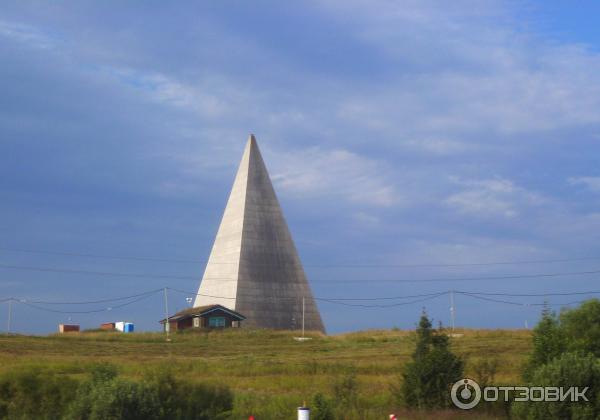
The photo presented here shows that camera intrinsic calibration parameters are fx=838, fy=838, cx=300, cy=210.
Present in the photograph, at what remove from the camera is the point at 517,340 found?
163ft

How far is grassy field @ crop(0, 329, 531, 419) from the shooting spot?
22422mm

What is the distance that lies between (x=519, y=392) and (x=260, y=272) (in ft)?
166

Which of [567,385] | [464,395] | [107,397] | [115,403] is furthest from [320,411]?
[567,385]

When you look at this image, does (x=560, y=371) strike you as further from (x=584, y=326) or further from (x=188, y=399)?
(x=188, y=399)

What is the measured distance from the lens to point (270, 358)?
135ft

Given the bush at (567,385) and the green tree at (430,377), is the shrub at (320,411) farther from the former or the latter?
the bush at (567,385)

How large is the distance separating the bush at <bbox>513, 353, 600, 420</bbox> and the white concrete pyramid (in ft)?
161

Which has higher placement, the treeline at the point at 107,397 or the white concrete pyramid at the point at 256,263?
the white concrete pyramid at the point at 256,263

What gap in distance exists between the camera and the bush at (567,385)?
1689cm

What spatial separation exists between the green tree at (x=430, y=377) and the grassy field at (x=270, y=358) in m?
0.65

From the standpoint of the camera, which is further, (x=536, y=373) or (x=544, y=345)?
(x=544, y=345)

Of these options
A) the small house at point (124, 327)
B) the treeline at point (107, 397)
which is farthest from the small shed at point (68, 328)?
the treeline at point (107, 397)

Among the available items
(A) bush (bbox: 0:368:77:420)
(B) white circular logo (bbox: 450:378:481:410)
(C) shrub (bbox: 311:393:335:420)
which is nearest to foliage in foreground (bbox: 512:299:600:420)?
(B) white circular logo (bbox: 450:378:481:410)

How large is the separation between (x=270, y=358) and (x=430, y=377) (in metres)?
21.6
